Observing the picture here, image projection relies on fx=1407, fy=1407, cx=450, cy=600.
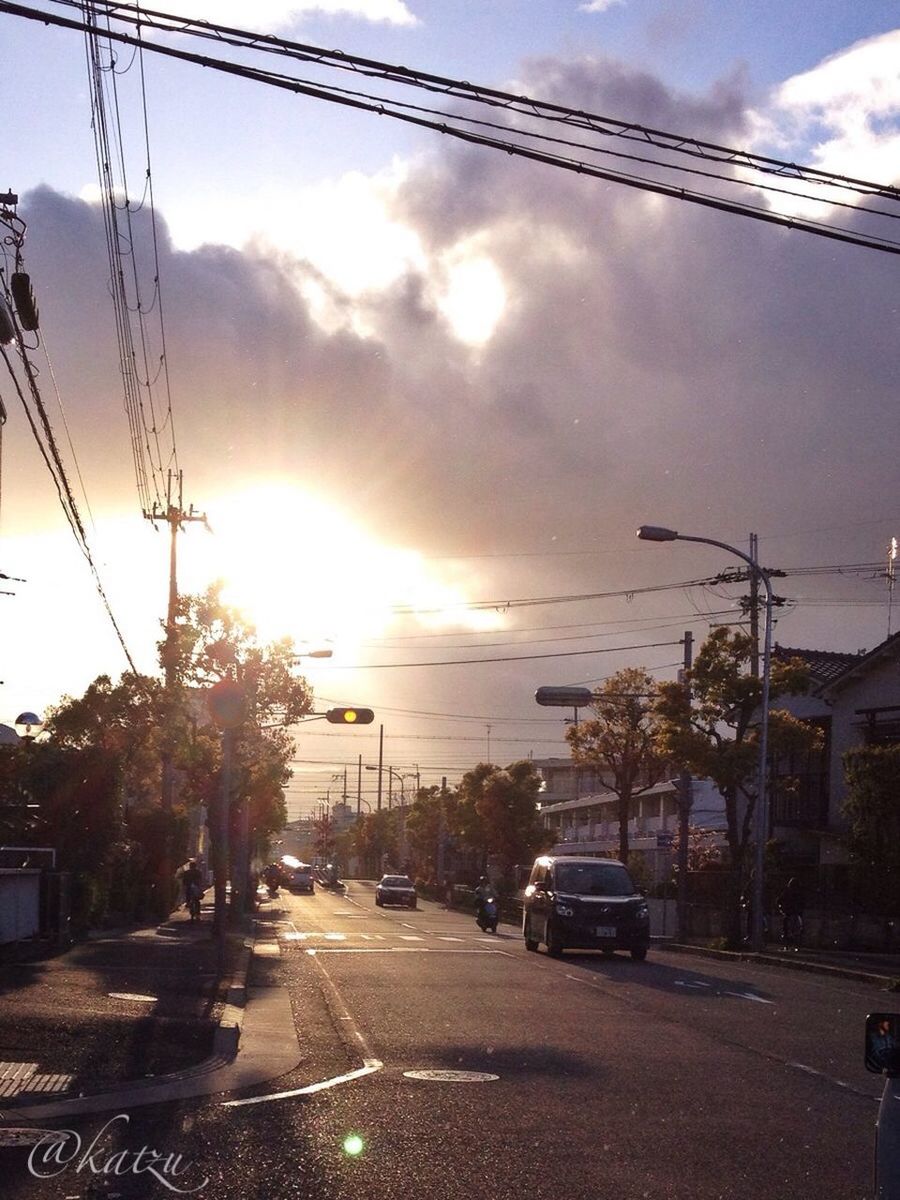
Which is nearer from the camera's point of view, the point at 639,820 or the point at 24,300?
the point at 24,300

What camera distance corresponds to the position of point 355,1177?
7211mm

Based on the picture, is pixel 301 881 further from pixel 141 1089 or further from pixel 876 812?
pixel 141 1089

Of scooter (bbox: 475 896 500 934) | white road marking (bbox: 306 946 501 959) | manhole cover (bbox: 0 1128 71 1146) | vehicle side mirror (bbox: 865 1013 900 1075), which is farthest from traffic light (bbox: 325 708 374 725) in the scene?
vehicle side mirror (bbox: 865 1013 900 1075)

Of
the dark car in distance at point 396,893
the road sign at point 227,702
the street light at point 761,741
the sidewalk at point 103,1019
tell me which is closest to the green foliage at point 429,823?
the dark car in distance at point 396,893

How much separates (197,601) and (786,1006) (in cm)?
2667

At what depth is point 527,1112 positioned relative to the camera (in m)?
9.19

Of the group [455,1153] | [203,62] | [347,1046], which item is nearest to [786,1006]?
[347,1046]

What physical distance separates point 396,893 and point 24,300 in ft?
173

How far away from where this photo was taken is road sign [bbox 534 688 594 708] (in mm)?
36469

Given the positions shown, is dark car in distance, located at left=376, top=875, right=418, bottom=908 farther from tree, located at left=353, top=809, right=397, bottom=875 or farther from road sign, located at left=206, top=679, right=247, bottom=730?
tree, located at left=353, top=809, right=397, bottom=875

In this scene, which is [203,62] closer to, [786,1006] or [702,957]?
[786,1006]

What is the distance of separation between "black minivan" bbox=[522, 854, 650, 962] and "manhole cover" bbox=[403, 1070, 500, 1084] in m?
14.9

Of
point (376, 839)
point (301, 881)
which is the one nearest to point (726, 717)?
point (301, 881)

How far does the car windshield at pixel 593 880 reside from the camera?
86.5 ft
